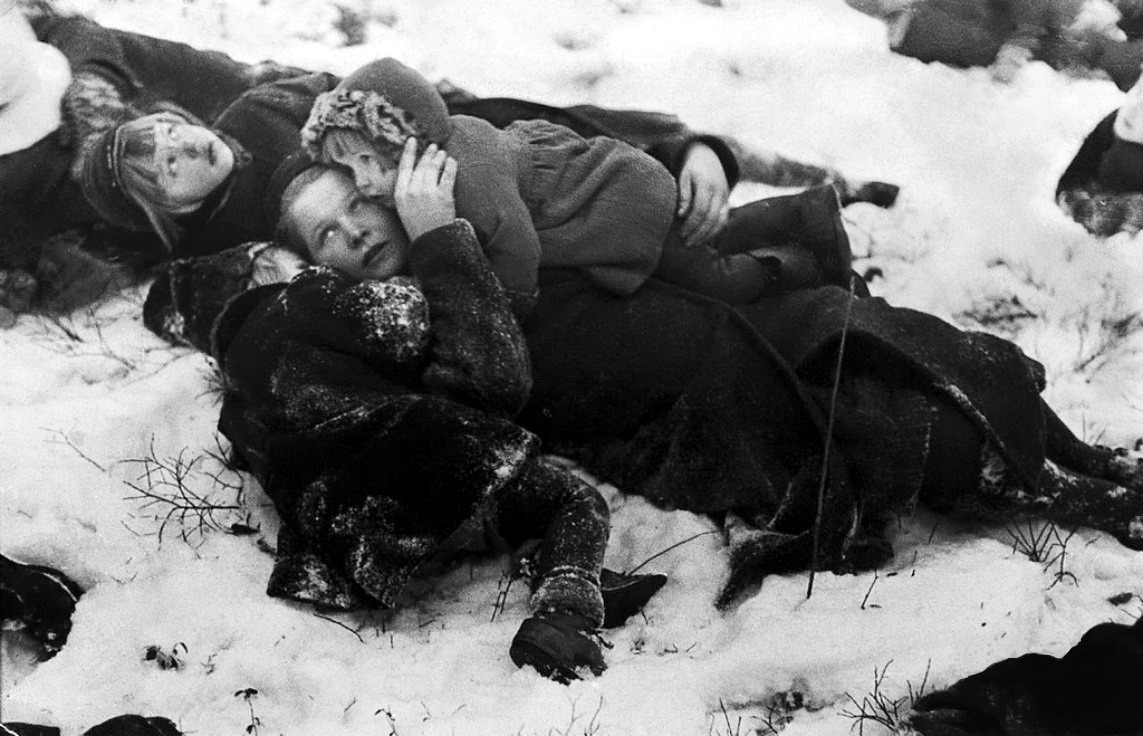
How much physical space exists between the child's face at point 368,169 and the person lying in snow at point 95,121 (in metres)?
0.25

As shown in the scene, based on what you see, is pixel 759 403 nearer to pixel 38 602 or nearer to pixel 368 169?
pixel 368 169

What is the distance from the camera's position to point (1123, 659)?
256 centimetres

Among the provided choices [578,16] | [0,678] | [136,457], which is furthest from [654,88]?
[0,678]

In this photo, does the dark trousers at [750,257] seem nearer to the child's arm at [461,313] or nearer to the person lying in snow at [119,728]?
the child's arm at [461,313]

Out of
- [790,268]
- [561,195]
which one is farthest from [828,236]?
[561,195]

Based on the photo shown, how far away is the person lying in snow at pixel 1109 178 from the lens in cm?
336

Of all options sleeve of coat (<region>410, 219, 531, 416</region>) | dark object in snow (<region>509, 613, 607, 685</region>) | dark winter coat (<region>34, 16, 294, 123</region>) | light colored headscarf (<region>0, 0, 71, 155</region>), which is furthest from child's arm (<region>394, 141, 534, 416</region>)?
light colored headscarf (<region>0, 0, 71, 155</region>)

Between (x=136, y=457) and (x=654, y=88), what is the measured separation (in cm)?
172

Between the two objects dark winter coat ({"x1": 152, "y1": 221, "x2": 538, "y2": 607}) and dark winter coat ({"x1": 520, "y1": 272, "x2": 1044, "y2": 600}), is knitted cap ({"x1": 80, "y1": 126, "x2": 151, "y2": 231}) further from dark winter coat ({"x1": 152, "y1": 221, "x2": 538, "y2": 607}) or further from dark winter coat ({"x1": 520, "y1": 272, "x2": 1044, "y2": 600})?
dark winter coat ({"x1": 520, "y1": 272, "x2": 1044, "y2": 600})

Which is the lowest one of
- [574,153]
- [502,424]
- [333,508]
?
[333,508]

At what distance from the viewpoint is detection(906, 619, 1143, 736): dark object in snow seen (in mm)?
2490

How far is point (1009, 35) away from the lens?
140 inches

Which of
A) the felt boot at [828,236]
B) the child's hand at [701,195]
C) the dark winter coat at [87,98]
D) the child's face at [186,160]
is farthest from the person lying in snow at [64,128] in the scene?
the felt boot at [828,236]

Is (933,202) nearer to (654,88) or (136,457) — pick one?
(654,88)
